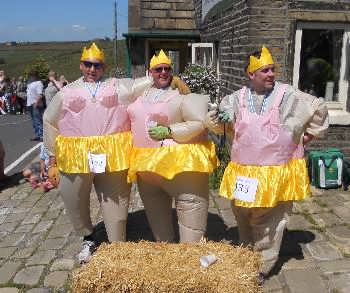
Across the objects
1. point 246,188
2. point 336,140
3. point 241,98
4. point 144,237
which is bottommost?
point 144,237

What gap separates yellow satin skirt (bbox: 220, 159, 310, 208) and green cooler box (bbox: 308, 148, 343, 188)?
108 inches

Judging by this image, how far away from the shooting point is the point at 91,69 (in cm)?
362

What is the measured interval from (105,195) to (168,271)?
1.27m

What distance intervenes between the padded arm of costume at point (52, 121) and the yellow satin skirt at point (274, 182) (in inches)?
60.5

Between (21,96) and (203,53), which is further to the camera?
(21,96)

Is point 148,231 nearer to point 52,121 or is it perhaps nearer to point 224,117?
point 52,121

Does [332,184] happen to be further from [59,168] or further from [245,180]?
[59,168]

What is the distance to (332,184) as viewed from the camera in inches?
235

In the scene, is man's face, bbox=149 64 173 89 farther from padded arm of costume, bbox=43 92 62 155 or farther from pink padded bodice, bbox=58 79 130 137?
padded arm of costume, bbox=43 92 62 155

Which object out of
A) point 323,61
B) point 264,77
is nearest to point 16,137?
point 323,61

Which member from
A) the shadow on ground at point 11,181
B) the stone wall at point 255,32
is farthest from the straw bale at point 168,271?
the shadow on ground at point 11,181

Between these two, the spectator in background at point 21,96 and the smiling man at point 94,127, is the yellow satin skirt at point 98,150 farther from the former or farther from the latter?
the spectator in background at point 21,96

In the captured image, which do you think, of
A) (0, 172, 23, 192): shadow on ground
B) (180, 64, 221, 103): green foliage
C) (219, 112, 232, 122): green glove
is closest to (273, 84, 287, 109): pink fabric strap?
(219, 112, 232, 122): green glove

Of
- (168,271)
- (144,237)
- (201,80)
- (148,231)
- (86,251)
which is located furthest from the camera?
(201,80)
